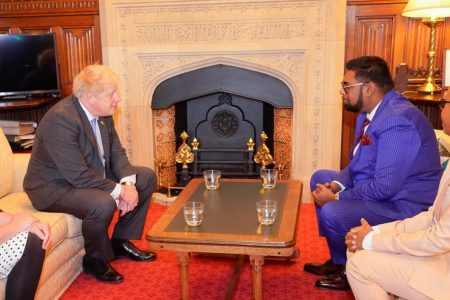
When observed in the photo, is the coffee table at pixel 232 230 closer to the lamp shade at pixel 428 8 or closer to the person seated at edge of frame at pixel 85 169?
the person seated at edge of frame at pixel 85 169

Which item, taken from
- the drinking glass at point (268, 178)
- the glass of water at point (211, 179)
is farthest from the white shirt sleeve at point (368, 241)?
the glass of water at point (211, 179)

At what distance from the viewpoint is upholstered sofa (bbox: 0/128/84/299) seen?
2.26m

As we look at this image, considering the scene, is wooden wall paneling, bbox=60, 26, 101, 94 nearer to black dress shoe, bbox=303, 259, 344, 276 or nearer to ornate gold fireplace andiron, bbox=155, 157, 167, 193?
ornate gold fireplace andiron, bbox=155, 157, 167, 193

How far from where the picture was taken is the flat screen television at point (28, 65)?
3.73m

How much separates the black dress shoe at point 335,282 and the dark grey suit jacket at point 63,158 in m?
1.17

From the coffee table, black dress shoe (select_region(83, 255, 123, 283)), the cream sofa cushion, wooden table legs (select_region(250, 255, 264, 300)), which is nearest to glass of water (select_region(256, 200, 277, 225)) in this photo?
the coffee table

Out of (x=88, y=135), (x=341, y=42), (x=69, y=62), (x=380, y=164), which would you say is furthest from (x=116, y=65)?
(x=380, y=164)

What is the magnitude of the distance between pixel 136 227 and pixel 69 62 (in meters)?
1.87

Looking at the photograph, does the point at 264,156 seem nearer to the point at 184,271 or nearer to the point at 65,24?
the point at 65,24

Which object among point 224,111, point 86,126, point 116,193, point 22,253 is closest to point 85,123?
point 86,126

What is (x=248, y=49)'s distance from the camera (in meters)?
3.68

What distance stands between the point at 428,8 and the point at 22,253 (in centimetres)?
267

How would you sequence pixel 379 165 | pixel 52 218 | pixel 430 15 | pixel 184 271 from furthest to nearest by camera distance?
pixel 430 15, pixel 52 218, pixel 379 165, pixel 184 271

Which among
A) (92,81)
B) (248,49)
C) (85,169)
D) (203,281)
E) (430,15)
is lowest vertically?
(203,281)
